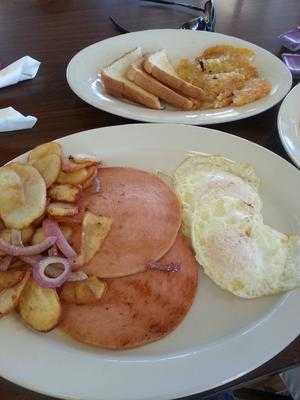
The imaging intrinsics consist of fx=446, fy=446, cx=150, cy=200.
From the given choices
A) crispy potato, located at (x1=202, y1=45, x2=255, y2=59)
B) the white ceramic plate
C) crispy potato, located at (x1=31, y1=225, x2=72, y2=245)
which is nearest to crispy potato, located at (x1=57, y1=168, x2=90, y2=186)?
crispy potato, located at (x1=31, y1=225, x2=72, y2=245)

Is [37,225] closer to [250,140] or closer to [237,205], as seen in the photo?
[237,205]

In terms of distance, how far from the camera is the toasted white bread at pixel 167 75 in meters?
1.47

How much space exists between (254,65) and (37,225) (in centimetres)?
106

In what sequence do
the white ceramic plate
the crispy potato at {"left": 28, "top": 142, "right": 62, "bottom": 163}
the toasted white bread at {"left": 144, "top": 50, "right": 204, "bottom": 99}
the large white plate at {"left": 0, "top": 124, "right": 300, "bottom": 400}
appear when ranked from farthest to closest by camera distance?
the toasted white bread at {"left": 144, "top": 50, "right": 204, "bottom": 99}
the white ceramic plate
the crispy potato at {"left": 28, "top": 142, "right": 62, "bottom": 163}
the large white plate at {"left": 0, "top": 124, "right": 300, "bottom": 400}

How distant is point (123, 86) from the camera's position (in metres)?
1.48

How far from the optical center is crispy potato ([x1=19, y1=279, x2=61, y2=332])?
0.87m

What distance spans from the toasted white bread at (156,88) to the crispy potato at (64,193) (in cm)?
55

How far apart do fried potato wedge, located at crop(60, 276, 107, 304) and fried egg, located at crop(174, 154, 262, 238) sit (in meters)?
0.27

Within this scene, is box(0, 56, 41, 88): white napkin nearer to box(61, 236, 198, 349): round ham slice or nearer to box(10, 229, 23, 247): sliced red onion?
box(10, 229, 23, 247): sliced red onion

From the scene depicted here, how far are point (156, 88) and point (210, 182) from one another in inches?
18.9

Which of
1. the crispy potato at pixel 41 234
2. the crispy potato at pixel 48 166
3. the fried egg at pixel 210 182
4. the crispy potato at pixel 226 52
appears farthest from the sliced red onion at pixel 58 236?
the crispy potato at pixel 226 52

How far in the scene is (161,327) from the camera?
90cm

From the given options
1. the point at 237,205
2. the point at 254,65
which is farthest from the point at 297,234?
the point at 254,65

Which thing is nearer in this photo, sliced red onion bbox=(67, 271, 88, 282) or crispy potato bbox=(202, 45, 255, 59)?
sliced red onion bbox=(67, 271, 88, 282)
